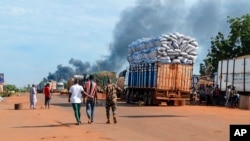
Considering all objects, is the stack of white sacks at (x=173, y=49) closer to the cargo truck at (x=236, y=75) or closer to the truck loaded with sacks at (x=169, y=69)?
the truck loaded with sacks at (x=169, y=69)

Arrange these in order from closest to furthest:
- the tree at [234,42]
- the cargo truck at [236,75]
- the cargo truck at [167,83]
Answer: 1. the cargo truck at [167,83]
2. the cargo truck at [236,75]
3. the tree at [234,42]

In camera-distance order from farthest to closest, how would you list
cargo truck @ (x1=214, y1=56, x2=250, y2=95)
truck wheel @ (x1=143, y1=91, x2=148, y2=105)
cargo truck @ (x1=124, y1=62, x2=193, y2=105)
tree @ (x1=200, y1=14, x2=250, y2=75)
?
tree @ (x1=200, y1=14, x2=250, y2=75) < truck wheel @ (x1=143, y1=91, x2=148, y2=105) < cargo truck @ (x1=214, y1=56, x2=250, y2=95) < cargo truck @ (x1=124, y1=62, x2=193, y2=105)

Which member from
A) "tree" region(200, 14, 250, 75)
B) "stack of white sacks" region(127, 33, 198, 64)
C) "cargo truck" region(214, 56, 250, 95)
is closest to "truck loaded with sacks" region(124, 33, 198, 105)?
"stack of white sacks" region(127, 33, 198, 64)

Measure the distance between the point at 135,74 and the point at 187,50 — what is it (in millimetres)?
6067

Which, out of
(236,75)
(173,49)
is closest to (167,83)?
(173,49)

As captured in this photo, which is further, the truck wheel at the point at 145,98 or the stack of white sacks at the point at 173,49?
the truck wheel at the point at 145,98

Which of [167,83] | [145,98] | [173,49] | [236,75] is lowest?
[145,98]

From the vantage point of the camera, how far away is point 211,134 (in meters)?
14.8

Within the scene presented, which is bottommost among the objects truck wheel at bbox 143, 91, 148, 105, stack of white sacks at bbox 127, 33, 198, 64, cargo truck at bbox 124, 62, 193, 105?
truck wheel at bbox 143, 91, 148, 105

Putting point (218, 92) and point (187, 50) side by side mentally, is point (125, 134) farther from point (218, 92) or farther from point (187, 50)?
point (218, 92)

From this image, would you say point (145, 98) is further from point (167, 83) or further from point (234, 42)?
point (234, 42)

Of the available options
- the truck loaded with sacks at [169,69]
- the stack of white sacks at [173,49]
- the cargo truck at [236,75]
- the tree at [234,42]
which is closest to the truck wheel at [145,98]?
the truck loaded with sacks at [169,69]

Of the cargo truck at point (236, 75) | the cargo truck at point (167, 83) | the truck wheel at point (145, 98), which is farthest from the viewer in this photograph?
the truck wheel at point (145, 98)

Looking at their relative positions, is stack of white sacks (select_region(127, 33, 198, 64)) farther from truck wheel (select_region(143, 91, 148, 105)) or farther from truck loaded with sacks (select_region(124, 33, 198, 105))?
truck wheel (select_region(143, 91, 148, 105))
